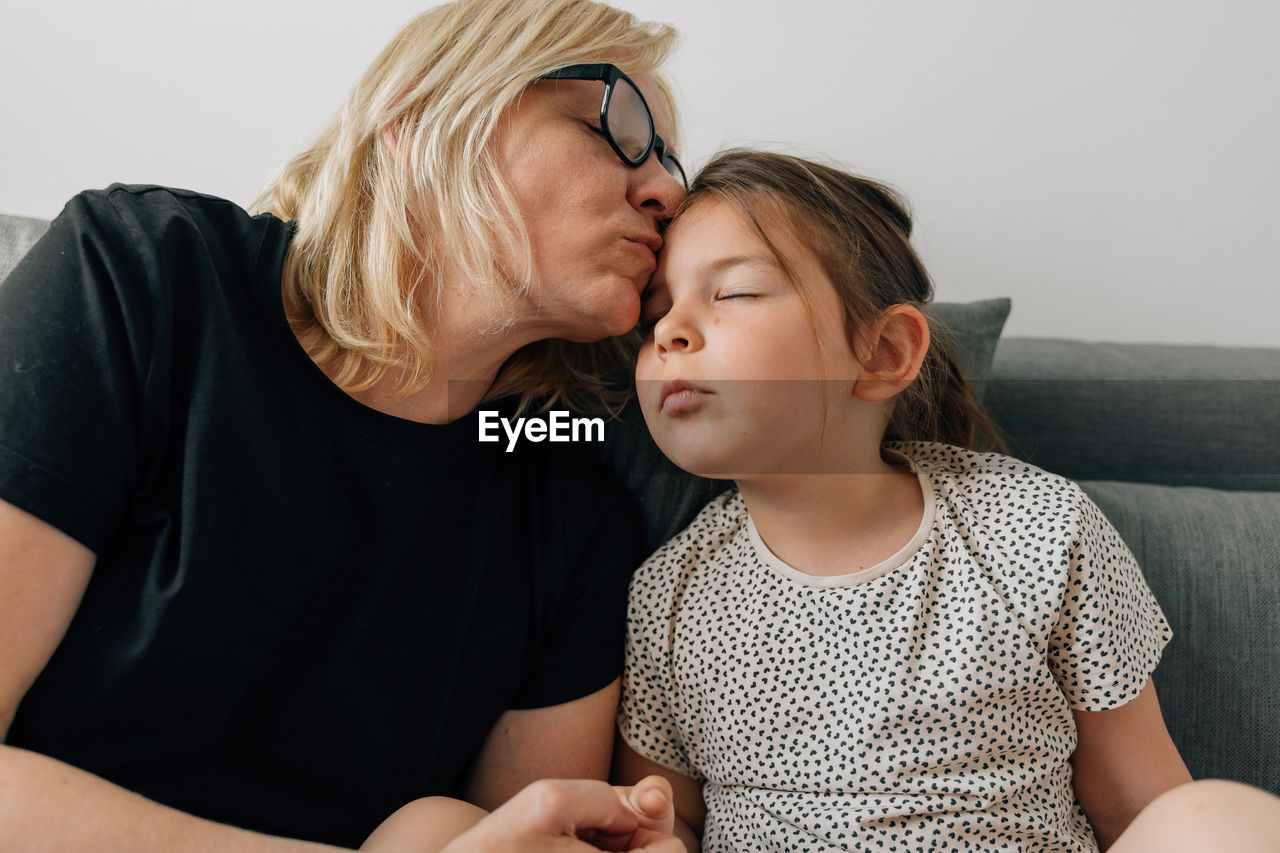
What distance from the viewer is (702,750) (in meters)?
1.07

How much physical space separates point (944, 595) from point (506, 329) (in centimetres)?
58

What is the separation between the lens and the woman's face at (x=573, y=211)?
3.24 feet

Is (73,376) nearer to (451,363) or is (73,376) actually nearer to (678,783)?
(451,363)

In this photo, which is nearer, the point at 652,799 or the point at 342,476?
the point at 652,799

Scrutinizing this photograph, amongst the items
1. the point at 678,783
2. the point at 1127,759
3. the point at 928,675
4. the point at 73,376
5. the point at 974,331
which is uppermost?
the point at 73,376

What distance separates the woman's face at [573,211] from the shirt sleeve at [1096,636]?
0.56 meters

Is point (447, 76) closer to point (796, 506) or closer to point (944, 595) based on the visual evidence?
point (796, 506)

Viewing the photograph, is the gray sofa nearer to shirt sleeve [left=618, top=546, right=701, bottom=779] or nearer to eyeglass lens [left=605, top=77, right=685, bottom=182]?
shirt sleeve [left=618, top=546, right=701, bottom=779]

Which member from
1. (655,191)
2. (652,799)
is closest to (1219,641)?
(652,799)

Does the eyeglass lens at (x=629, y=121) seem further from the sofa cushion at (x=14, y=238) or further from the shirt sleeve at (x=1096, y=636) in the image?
the sofa cushion at (x=14, y=238)

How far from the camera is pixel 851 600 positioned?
1.00 metres

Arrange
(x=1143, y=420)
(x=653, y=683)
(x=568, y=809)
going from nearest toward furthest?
(x=568, y=809) < (x=653, y=683) < (x=1143, y=420)

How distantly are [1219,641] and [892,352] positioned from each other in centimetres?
56

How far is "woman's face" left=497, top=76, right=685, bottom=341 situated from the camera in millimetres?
988
